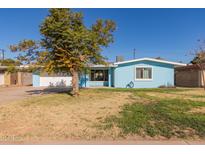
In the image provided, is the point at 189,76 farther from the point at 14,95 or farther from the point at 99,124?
the point at 99,124

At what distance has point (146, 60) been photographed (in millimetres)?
20531

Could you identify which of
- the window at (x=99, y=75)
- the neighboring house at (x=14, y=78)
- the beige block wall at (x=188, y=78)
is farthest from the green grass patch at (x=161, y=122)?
the neighboring house at (x=14, y=78)

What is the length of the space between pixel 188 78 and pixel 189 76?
0.35m

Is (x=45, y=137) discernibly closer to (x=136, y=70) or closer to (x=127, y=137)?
(x=127, y=137)

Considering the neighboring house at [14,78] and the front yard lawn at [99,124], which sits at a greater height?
the neighboring house at [14,78]

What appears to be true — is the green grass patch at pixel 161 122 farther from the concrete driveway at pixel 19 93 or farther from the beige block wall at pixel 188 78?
the beige block wall at pixel 188 78

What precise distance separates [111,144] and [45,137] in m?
1.61

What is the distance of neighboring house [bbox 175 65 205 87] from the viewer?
2172 cm

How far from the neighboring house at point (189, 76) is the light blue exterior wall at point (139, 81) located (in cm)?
367

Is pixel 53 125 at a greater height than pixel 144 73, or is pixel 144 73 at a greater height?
pixel 144 73

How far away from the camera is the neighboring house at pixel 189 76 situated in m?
21.7

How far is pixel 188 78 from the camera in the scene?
24219 millimetres

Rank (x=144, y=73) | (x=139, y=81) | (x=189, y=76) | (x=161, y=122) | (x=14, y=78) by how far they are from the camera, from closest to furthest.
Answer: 1. (x=161, y=122)
2. (x=139, y=81)
3. (x=144, y=73)
4. (x=189, y=76)
5. (x=14, y=78)

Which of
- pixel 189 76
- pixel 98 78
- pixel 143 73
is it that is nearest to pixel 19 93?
pixel 98 78
